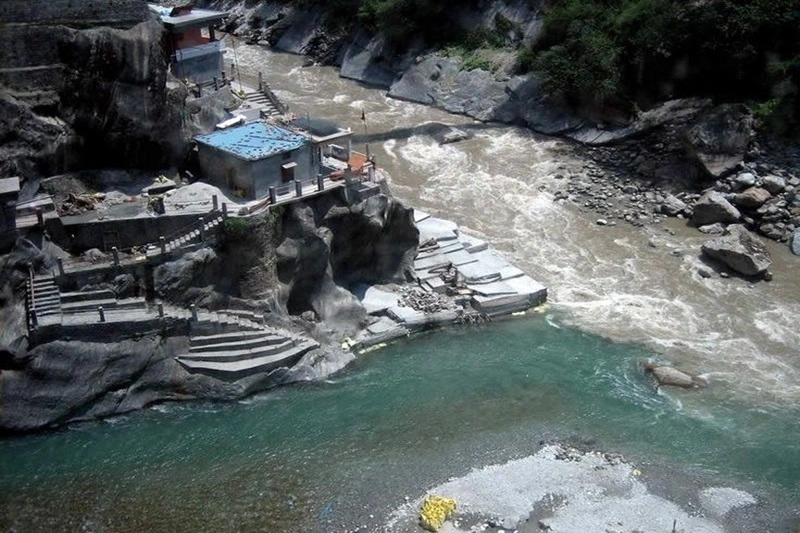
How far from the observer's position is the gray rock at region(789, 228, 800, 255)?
126 ft

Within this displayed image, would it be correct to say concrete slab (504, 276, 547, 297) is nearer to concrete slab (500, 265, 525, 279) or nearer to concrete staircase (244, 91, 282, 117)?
concrete slab (500, 265, 525, 279)

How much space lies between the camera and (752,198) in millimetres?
40375

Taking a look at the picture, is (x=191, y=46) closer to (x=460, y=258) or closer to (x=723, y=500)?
(x=460, y=258)

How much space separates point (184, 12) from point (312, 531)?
26043 millimetres

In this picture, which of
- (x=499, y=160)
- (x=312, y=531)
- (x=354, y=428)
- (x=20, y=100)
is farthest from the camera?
(x=499, y=160)

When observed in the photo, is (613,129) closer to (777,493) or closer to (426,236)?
(426,236)

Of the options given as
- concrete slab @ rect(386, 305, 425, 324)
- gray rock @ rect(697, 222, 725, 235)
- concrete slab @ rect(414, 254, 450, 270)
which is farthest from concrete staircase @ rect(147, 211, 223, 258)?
gray rock @ rect(697, 222, 725, 235)

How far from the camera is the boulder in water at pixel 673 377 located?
29750 millimetres

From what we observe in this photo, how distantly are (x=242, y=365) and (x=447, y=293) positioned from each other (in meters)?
9.29

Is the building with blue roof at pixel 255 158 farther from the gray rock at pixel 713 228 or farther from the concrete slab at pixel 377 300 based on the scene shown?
the gray rock at pixel 713 228

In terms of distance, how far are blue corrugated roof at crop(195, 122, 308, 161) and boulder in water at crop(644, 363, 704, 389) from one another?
1495 centimetres

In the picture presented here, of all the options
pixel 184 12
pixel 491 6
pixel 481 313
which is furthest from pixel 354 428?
pixel 491 6

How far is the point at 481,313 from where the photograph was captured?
111 ft

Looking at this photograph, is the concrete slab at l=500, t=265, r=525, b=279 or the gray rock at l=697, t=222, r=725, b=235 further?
the gray rock at l=697, t=222, r=725, b=235
